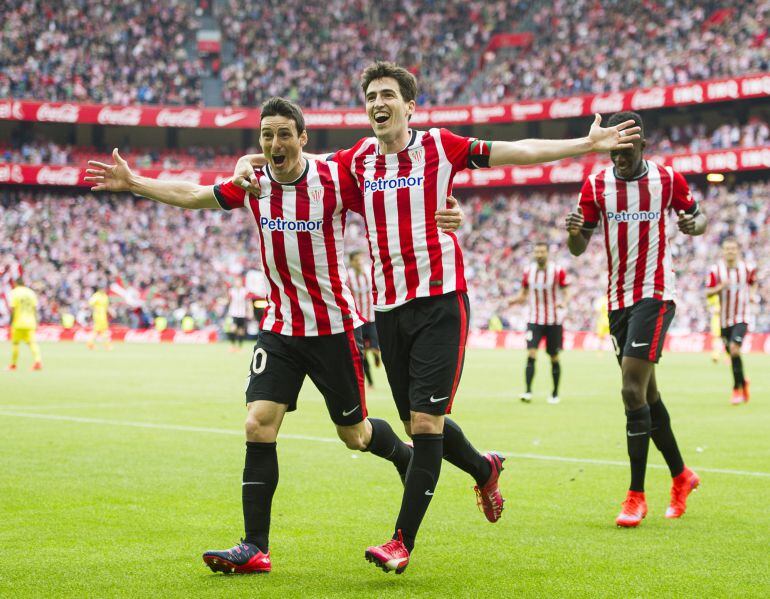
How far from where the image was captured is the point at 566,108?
4472 cm

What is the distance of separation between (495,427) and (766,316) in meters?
25.0

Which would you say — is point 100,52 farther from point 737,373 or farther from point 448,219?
point 448,219

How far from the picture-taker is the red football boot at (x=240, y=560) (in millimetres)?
5129

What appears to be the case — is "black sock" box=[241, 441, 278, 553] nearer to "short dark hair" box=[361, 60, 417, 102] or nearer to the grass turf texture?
the grass turf texture

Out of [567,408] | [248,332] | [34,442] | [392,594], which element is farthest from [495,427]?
[248,332]

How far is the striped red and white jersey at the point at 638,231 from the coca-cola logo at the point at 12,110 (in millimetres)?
43958

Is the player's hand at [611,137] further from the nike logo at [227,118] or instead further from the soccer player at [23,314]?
the nike logo at [227,118]

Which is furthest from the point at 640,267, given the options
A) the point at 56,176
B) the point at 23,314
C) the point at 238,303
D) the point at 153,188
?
the point at 56,176

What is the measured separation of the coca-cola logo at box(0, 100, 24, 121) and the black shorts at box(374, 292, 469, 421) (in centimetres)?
4502

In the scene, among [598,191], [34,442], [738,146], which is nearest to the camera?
[598,191]

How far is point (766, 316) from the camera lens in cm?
3491

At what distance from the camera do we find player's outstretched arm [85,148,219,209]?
581 centimetres

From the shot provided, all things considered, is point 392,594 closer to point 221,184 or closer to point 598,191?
point 221,184

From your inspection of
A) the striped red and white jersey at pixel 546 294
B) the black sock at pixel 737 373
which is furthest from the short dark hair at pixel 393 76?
the black sock at pixel 737 373
